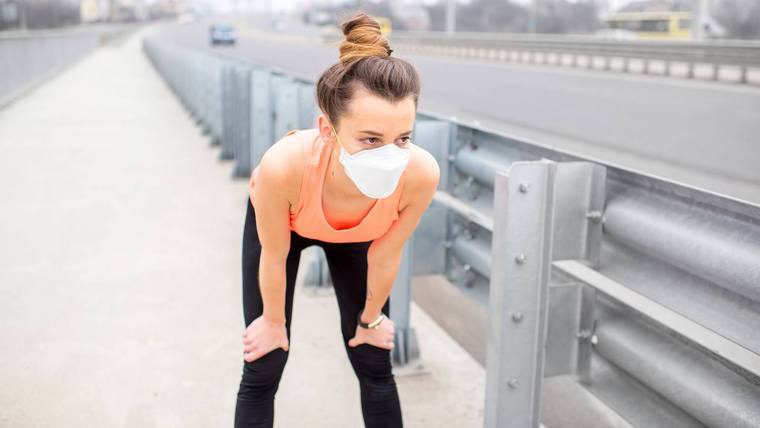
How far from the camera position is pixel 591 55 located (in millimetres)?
24438

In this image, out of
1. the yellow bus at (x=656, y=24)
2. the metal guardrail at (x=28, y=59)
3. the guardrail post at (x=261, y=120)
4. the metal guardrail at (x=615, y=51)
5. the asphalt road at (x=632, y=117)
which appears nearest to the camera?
the guardrail post at (x=261, y=120)

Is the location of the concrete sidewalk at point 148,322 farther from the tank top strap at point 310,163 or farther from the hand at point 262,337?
the tank top strap at point 310,163

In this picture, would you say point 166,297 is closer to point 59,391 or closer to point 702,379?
point 59,391

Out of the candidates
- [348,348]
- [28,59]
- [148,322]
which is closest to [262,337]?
[348,348]

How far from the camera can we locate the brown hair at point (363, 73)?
2.05 metres

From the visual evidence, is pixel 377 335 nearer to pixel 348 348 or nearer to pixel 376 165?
pixel 348 348

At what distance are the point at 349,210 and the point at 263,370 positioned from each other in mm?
598

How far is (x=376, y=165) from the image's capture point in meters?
2.07

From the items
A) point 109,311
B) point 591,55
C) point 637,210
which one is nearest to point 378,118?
point 637,210

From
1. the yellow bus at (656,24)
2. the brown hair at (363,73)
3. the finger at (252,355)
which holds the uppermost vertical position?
the yellow bus at (656,24)

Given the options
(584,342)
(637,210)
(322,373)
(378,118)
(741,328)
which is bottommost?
(322,373)

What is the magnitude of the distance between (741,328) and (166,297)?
359 cm

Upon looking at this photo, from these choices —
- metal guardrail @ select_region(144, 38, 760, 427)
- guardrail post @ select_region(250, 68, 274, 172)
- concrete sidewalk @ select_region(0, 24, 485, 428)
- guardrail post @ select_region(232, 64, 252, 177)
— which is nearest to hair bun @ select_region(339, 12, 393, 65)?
metal guardrail @ select_region(144, 38, 760, 427)

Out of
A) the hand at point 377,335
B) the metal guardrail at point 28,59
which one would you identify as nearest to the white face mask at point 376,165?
the hand at point 377,335
